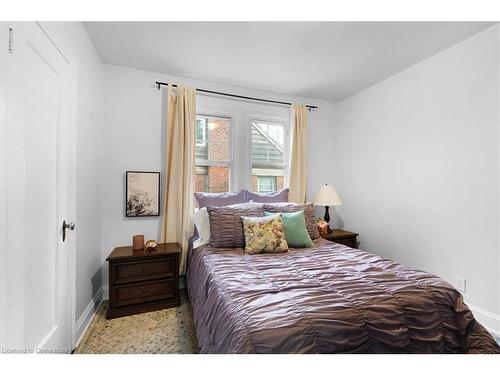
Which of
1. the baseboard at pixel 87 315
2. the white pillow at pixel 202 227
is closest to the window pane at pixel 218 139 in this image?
the white pillow at pixel 202 227

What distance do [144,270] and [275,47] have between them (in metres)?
2.51

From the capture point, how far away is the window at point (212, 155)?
299 centimetres

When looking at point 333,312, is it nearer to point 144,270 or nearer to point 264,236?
point 264,236

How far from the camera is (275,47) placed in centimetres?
221

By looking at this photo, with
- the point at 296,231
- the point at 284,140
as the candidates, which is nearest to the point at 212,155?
the point at 284,140

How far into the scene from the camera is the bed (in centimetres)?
97

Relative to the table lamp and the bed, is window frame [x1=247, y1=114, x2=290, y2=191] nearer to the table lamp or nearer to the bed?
the table lamp

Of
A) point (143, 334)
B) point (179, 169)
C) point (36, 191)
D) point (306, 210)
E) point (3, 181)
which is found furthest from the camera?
point (179, 169)

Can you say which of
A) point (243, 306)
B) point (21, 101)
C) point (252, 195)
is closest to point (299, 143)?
point (252, 195)

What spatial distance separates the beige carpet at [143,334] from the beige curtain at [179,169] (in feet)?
2.11

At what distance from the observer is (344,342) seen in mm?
1004

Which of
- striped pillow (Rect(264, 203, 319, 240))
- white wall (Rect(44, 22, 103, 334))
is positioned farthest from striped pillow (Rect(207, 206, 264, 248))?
white wall (Rect(44, 22, 103, 334))

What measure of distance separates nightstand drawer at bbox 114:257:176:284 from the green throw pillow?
1.18 m
